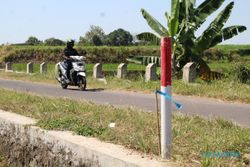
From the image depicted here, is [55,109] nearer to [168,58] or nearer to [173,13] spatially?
[168,58]

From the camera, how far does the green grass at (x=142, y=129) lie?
439 centimetres

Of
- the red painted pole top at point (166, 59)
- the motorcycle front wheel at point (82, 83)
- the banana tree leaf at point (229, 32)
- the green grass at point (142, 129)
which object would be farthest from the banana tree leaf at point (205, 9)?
the red painted pole top at point (166, 59)

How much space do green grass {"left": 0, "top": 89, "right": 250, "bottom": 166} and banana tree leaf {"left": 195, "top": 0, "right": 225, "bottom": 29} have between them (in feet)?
37.1

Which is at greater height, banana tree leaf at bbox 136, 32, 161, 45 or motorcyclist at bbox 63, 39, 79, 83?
banana tree leaf at bbox 136, 32, 161, 45

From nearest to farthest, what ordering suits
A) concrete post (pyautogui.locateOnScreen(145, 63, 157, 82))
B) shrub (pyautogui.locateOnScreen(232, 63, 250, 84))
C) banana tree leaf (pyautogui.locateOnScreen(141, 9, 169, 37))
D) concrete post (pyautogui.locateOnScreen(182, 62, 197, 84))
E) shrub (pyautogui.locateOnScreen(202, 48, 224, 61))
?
concrete post (pyautogui.locateOnScreen(182, 62, 197, 84))
shrub (pyautogui.locateOnScreen(232, 63, 250, 84))
concrete post (pyautogui.locateOnScreen(145, 63, 157, 82))
banana tree leaf (pyautogui.locateOnScreen(141, 9, 169, 37))
shrub (pyautogui.locateOnScreen(202, 48, 224, 61))

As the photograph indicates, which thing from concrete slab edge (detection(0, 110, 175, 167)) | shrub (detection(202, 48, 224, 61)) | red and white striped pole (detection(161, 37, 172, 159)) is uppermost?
shrub (detection(202, 48, 224, 61))

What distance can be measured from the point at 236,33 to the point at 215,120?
12.4m

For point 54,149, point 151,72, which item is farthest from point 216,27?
point 54,149

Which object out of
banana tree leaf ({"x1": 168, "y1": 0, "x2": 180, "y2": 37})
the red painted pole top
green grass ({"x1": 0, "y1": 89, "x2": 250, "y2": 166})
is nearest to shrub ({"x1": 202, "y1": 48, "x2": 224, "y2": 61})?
banana tree leaf ({"x1": 168, "y1": 0, "x2": 180, "y2": 37})

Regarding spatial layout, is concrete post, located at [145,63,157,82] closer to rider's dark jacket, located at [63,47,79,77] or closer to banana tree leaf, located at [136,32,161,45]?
banana tree leaf, located at [136,32,161,45]

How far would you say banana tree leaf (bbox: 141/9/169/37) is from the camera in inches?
741

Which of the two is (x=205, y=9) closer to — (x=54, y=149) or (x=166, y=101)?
(x=54, y=149)

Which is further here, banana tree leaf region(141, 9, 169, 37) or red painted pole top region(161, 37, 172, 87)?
banana tree leaf region(141, 9, 169, 37)

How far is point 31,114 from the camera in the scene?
7090 millimetres
